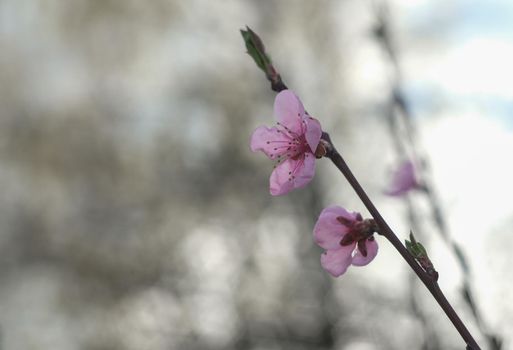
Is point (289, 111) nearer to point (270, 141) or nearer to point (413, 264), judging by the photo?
point (270, 141)

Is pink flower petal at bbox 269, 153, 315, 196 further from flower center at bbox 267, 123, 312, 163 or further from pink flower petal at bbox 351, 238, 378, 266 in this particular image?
pink flower petal at bbox 351, 238, 378, 266

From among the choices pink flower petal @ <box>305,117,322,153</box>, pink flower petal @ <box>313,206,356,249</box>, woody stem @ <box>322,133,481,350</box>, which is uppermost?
pink flower petal @ <box>305,117,322,153</box>

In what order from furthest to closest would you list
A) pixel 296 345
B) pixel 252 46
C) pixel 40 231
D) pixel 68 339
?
1. pixel 40 231
2. pixel 68 339
3. pixel 296 345
4. pixel 252 46

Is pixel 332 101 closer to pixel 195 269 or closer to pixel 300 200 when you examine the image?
pixel 300 200

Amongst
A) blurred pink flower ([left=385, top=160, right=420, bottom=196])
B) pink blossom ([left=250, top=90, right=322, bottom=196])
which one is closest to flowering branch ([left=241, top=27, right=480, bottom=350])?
pink blossom ([left=250, top=90, right=322, bottom=196])

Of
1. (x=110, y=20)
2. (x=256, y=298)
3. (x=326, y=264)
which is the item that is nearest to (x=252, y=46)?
(x=326, y=264)
